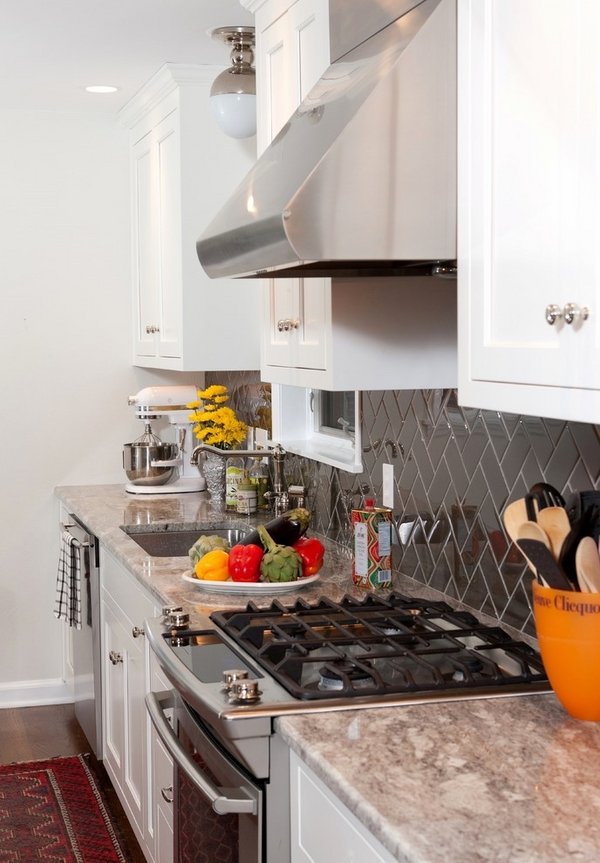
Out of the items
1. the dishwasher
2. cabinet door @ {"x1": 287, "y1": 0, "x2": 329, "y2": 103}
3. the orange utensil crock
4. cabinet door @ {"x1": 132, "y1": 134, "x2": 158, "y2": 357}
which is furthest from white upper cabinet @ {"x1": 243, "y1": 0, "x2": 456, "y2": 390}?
cabinet door @ {"x1": 132, "y1": 134, "x2": 158, "y2": 357}

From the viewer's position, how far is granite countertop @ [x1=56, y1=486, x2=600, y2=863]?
121cm

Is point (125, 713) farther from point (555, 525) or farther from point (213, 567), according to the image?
point (555, 525)

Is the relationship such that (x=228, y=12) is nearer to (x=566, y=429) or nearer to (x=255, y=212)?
(x=255, y=212)

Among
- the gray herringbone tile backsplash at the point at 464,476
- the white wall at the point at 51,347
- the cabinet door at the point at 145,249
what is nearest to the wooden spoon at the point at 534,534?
the gray herringbone tile backsplash at the point at 464,476

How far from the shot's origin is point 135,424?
4.82 meters

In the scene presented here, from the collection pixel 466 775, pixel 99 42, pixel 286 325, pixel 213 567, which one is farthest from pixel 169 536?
pixel 466 775

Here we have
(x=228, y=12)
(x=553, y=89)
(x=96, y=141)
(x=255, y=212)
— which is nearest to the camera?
(x=553, y=89)

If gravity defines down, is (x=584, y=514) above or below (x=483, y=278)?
below

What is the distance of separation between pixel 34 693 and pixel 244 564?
8.06 ft

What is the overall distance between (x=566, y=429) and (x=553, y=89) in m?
0.70

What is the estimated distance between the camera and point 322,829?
1549 millimetres

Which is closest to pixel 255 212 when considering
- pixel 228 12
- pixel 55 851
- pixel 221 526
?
pixel 228 12

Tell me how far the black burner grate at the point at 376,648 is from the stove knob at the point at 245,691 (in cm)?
6

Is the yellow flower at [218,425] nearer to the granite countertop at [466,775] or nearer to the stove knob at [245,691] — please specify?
the stove knob at [245,691]
